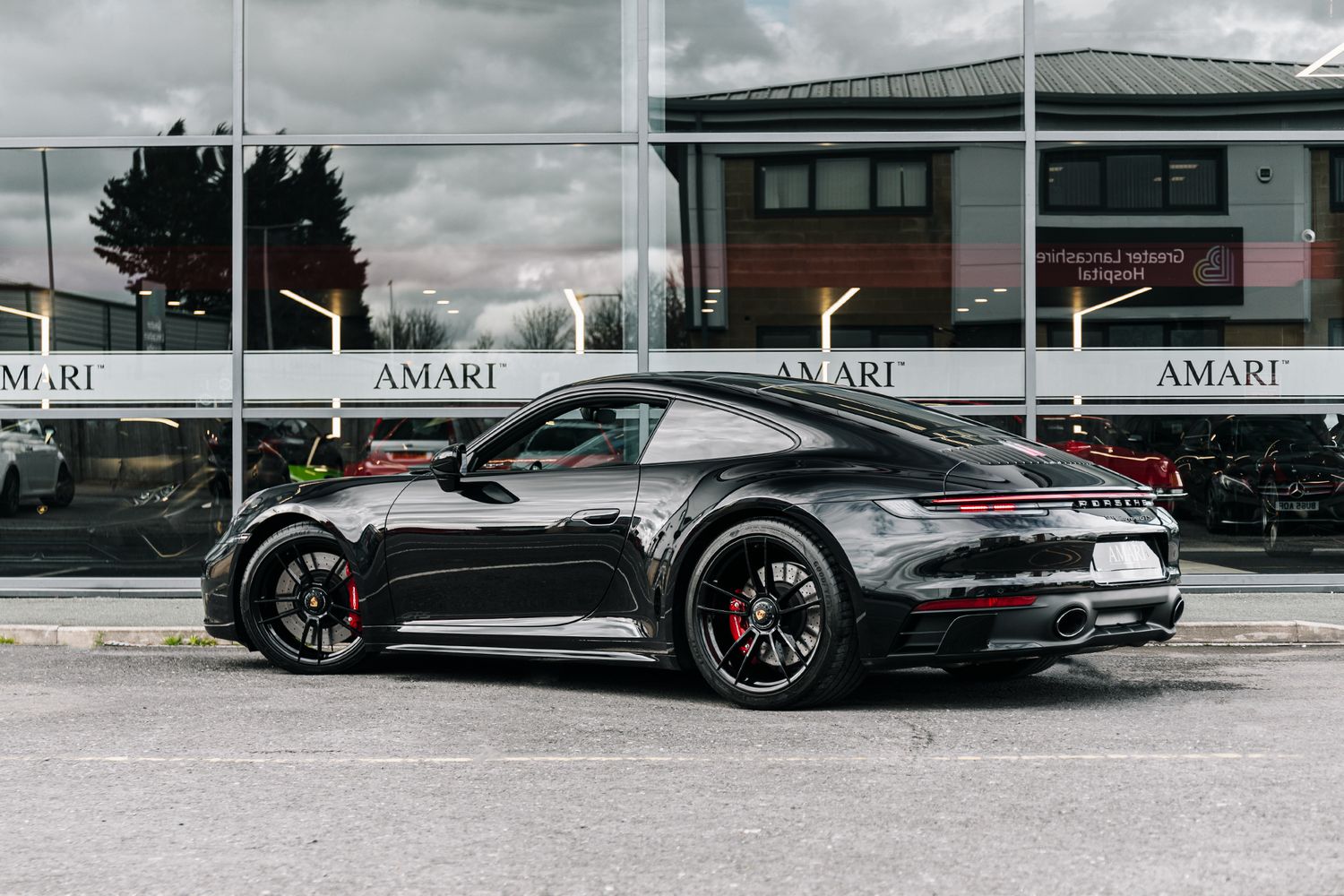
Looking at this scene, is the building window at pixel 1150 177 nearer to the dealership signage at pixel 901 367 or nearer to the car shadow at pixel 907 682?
the dealership signage at pixel 901 367

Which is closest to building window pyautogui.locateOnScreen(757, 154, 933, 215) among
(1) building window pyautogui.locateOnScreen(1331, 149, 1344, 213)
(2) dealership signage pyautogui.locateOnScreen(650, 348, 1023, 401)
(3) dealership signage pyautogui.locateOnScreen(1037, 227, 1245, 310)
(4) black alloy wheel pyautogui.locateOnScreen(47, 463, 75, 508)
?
(2) dealership signage pyautogui.locateOnScreen(650, 348, 1023, 401)

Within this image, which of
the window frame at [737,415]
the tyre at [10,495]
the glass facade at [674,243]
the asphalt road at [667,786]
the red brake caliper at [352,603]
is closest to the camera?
the asphalt road at [667,786]

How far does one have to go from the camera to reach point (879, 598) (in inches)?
227

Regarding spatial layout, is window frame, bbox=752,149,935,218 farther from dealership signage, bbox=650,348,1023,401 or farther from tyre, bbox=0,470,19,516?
tyre, bbox=0,470,19,516

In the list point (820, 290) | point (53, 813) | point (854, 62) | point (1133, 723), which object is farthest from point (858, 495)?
point (854, 62)

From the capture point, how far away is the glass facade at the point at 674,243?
10859mm

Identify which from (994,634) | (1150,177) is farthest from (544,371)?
(994,634)

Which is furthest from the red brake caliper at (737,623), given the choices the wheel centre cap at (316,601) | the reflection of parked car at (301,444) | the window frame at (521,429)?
the reflection of parked car at (301,444)

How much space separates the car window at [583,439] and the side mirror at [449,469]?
99mm

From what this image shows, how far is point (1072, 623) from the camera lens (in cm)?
582

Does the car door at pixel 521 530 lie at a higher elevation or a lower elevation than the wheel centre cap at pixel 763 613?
higher

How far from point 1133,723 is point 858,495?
4.31 feet

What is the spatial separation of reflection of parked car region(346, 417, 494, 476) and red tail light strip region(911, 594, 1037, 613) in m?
5.70

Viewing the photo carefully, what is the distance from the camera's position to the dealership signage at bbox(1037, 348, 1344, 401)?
10.8m
